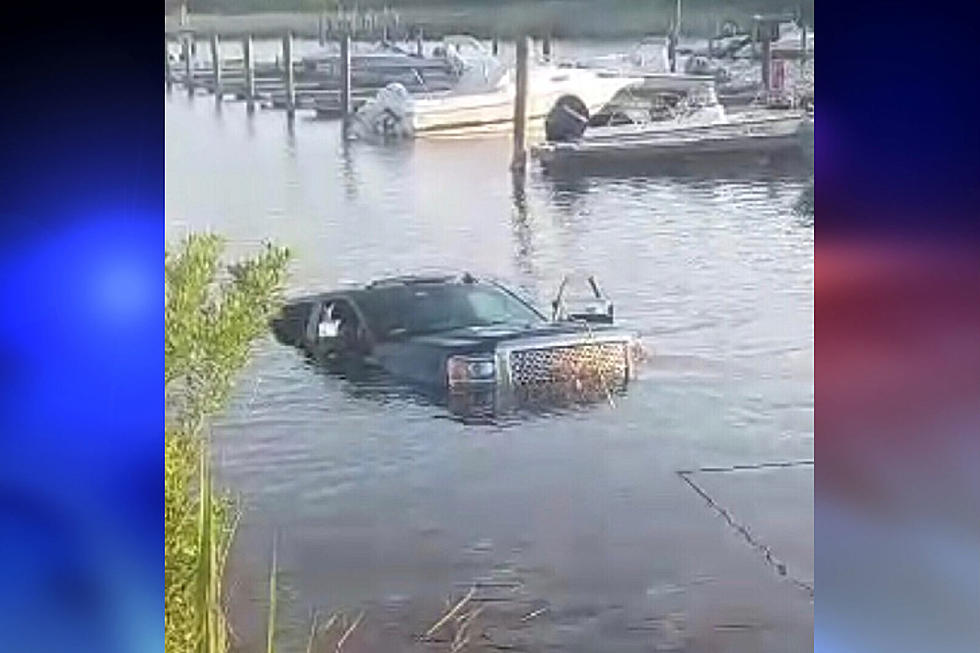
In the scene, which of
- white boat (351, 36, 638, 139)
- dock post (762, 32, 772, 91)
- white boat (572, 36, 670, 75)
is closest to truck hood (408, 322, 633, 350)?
white boat (351, 36, 638, 139)

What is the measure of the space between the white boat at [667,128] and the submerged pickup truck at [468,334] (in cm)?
27

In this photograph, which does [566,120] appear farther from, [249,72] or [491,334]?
[249,72]

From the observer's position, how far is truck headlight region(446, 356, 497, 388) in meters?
2.62

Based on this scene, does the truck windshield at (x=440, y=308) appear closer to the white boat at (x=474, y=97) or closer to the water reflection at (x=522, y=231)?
the water reflection at (x=522, y=231)

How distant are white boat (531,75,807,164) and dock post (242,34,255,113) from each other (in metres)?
0.54

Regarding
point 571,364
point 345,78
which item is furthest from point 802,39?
point 345,78

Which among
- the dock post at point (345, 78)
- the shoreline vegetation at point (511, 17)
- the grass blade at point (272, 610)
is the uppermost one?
the shoreline vegetation at point (511, 17)

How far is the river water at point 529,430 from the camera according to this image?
8.52 feet

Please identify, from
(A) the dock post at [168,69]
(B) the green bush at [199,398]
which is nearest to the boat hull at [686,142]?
(B) the green bush at [199,398]

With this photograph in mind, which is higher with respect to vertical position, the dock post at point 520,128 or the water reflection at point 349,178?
the dock post at point 520,128
